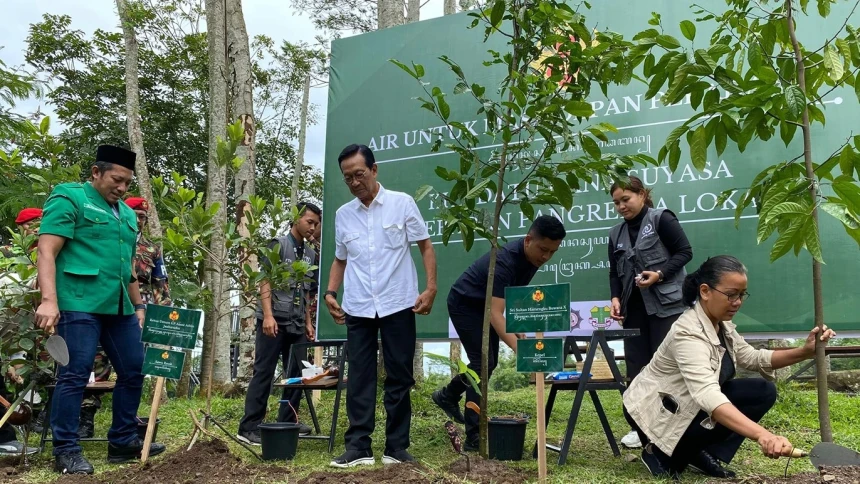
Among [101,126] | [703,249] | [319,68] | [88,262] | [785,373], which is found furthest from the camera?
[319,68]

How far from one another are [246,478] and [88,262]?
139 cm

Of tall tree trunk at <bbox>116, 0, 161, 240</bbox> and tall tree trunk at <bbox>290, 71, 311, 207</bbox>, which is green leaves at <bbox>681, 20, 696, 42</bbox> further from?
tall tree trunk at <bbox>290, 71, 311, 207</bbox>

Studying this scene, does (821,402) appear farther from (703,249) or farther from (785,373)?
(785,373)

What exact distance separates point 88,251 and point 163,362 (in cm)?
70

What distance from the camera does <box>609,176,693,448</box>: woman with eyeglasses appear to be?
3.79m

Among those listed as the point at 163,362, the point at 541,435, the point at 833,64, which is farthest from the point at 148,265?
the point at 833,64

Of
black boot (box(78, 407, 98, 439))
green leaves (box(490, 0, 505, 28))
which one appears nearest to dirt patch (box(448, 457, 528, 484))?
green leaves (box(490, 0, 505, 28))

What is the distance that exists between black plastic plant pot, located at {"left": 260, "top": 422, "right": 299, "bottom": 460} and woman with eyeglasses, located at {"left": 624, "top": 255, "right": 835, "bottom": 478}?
1.72 meters

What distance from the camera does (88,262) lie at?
3555mm

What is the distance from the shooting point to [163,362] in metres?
3.46

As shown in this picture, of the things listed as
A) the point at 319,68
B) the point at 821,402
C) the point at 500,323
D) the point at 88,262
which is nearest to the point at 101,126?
the point at 319,68

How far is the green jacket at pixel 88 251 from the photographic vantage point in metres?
3.47

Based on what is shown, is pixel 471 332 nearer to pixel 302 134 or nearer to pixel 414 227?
pixel 414 227

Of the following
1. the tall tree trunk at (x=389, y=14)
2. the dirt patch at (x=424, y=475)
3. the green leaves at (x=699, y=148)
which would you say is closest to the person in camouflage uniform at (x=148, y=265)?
the dirt patch at (x=424, y=475)
